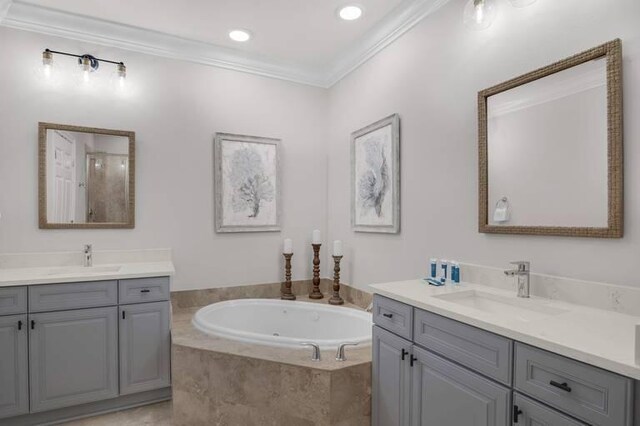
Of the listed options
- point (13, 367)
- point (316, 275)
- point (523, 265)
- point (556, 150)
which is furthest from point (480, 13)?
point (13, 367)

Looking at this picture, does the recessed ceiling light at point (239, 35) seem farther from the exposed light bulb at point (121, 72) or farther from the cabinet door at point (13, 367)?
the cabinet door at point (13, 367)

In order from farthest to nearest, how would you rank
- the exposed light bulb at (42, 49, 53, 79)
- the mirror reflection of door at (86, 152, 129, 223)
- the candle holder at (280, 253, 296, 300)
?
the candle holder at (280, 253, 296, 300)
the mirror reflection of door at (86, 152, 129, 223)
the exposed light bulb at (42, 49, 53, 79)

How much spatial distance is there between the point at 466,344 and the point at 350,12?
2276 mm

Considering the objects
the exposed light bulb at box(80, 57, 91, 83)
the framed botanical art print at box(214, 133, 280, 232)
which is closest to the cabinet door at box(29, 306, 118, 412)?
the framed botanical art print at box(214, 133, 280, 232)

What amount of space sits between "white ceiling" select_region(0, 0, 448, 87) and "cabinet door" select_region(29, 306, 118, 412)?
2.09 m

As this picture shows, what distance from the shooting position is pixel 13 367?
2178 millimetres

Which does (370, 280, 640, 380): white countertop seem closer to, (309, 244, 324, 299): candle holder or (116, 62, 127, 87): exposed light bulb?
(309, 244, 324, 299): candle holder

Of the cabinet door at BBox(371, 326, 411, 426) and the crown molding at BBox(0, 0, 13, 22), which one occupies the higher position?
the crown molding at BBox(0, 0, 13, 22)

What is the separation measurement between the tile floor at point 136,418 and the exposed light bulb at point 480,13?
2925 mm

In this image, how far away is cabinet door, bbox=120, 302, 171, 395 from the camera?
2430mm

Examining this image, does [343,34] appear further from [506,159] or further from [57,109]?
[57,109]

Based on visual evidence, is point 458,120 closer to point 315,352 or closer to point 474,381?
point 474,381

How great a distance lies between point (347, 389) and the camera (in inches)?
74.0

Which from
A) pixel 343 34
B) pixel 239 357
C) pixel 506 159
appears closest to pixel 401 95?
pixel 343 34
